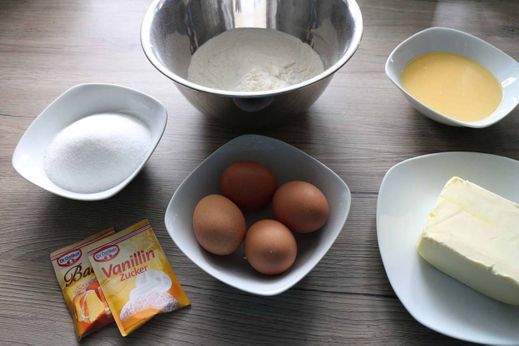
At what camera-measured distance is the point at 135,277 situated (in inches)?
27.9

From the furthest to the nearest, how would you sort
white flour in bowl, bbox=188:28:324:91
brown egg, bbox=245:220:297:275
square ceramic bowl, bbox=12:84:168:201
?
white flour in bowl, bbox=188:28:324:91 < square ceramic bowl, bbox=12:84:168:201 < brown egg, bbox=245:220:297:275

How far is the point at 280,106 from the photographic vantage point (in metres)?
0.76

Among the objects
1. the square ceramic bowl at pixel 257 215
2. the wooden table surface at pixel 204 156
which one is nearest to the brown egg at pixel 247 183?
the square ceramic bowl at pixel 257 215

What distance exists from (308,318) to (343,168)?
12.3 inches

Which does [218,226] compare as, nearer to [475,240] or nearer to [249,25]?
[475,240]

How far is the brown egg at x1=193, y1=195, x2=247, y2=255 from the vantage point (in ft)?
2.14

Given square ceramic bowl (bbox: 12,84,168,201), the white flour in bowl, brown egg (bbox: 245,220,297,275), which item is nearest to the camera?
brown egg (bbox: 245,220,297,275)

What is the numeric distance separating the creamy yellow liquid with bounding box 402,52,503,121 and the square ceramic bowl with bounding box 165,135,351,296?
13.1 inches

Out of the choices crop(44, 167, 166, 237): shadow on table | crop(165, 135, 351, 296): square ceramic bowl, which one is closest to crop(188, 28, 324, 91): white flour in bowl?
crop(165, 135, 351, 296): square ceramic bowl

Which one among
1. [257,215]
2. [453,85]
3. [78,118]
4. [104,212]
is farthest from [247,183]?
[453,85]

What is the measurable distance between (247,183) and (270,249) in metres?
0.14

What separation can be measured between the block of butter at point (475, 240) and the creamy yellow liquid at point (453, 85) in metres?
0.24

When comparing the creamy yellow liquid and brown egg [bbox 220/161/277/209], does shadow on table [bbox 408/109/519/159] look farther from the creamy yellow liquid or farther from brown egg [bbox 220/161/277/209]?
brown egg [bbox 220/161/277/209]

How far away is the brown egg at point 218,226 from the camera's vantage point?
2.14ft
